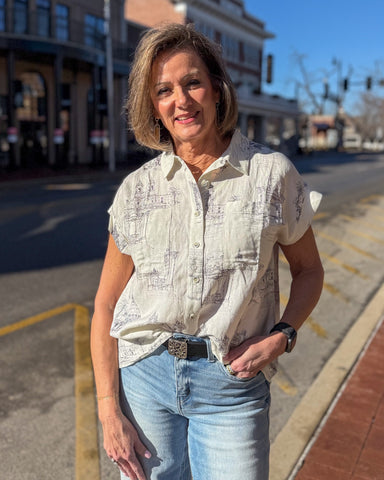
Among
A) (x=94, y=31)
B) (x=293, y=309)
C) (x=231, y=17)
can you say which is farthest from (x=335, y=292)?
(x=231, y=17)

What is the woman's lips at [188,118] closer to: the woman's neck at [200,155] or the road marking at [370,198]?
the woman's neck at [200,155]

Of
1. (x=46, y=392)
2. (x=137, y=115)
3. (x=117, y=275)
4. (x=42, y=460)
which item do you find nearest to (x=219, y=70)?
(x=137, y=115)

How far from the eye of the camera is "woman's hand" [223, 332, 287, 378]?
1.56 metres

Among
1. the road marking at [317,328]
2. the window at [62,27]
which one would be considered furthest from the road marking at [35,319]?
the window at [62,27]

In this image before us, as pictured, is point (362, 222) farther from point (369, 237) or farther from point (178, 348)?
point (178, 348)

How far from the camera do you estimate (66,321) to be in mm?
5352

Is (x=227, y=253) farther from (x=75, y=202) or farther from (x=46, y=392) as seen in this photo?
(x=75, y=202)

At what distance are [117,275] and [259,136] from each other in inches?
1960

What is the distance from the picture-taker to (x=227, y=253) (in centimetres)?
154

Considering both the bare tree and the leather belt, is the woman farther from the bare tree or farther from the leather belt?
the bare tree

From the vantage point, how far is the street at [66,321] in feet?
10.8

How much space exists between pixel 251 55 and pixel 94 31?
86.1 ft

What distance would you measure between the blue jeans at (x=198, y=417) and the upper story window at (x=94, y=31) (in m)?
27.6

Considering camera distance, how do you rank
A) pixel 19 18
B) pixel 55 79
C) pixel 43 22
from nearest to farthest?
pixel 19 18
pixel 43 22
pixel 55 79
